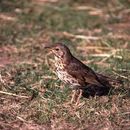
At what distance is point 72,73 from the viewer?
24.5 ft

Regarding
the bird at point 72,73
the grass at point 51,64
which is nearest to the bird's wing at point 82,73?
the bird at point 72,73

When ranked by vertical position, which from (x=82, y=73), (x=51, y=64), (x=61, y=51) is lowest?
(x=51, y=64)

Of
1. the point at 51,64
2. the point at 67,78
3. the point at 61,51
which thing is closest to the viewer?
the point at 67,78

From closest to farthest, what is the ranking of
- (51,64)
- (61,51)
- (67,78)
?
(67,78) < (61,51) < (51,64)

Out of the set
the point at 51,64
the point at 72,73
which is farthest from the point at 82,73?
the point at 51,64

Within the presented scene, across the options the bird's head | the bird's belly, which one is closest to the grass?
the bird's belly

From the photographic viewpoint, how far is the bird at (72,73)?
743cm

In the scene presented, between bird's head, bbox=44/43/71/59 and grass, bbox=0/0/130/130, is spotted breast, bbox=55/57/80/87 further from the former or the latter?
grass, bbox=0/0/130/130

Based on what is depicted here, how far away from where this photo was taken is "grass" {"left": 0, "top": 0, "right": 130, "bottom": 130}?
23.4 ft

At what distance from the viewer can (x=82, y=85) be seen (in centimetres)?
752

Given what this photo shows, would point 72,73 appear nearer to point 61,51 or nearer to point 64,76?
point 64,76

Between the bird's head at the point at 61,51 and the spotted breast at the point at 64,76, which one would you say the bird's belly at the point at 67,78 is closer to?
the spotted breast at the point at 64,76

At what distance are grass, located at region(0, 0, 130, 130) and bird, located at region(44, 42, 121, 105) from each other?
18cm

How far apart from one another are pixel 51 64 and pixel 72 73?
72.6 inches
